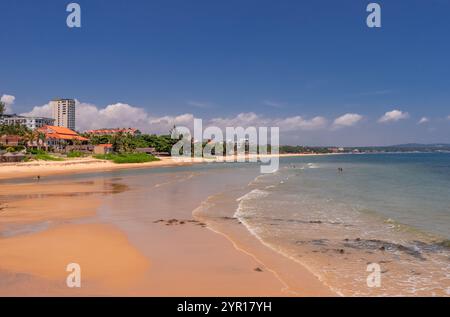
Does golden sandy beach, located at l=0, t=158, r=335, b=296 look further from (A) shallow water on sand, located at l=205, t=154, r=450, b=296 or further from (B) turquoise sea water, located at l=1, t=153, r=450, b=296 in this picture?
(A) shallow water on sand, located at l=205, t=154, r=450, b=296

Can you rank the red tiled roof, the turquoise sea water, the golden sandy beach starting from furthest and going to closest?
the red tiled roof → the turquoise sea water → the golden sandy beach

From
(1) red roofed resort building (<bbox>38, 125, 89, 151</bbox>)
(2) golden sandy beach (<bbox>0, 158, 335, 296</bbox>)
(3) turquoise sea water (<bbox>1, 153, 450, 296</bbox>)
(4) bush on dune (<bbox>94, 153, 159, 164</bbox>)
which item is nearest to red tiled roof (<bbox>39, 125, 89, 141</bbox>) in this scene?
(1) red roofed resort building (<bbox>38, 125, 89, 151</bbox>)

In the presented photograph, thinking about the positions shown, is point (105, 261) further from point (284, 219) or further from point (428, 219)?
point (428, 219)

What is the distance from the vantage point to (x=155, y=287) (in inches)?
337

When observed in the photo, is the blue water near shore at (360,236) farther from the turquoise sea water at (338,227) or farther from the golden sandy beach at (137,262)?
the golden sandy beach at (137,262)

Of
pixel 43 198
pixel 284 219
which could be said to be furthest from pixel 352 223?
pixel 43 198

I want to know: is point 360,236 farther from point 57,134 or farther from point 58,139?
point 57,134

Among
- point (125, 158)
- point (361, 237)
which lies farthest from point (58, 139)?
point (361, 237)

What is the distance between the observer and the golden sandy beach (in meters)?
8.45

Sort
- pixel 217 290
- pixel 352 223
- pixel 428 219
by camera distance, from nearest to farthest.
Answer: pixel 217 290, pixel 352 223, pixel 428 219

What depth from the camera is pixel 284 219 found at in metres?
18.2
